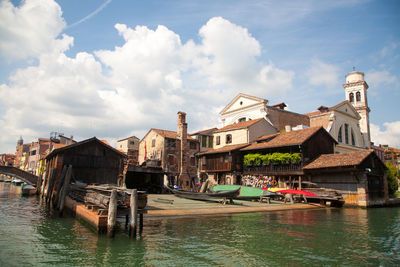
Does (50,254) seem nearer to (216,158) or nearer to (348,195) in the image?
(348,195)

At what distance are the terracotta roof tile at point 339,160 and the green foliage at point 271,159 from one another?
4.92 feet

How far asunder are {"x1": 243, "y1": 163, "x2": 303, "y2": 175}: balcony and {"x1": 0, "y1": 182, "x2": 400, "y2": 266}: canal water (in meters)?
14.1

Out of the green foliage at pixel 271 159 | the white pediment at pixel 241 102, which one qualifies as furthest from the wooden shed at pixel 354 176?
the white pediment at pixel 241 102

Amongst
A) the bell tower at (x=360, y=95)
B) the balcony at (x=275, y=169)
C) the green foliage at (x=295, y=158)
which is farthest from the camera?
the bell tower at (x=360, y=95)

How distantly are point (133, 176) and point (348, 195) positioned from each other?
2426 cm

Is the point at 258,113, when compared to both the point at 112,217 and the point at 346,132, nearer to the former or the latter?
the point at 346,132

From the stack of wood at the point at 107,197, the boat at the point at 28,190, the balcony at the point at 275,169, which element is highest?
the balcony at the point at 275,169

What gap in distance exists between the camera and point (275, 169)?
97.5ft

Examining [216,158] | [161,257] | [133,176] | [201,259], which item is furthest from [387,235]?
[133,176]

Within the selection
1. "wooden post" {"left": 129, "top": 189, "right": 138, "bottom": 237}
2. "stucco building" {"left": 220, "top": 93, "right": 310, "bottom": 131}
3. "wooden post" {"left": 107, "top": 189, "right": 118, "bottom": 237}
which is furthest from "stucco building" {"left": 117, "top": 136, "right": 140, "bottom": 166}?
"wooden post" {"left": 107, "top": 189, "right": 118, "bottom": 237}

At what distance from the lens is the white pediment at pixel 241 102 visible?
41.6 meters

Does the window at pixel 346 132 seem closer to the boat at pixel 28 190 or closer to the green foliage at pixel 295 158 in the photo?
the green foliage at pixel 295 158

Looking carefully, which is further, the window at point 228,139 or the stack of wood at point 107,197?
the window at point 228,139

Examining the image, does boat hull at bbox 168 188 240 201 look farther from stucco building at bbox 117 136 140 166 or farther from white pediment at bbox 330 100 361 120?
stucco building at bbox 117 136 140 166
